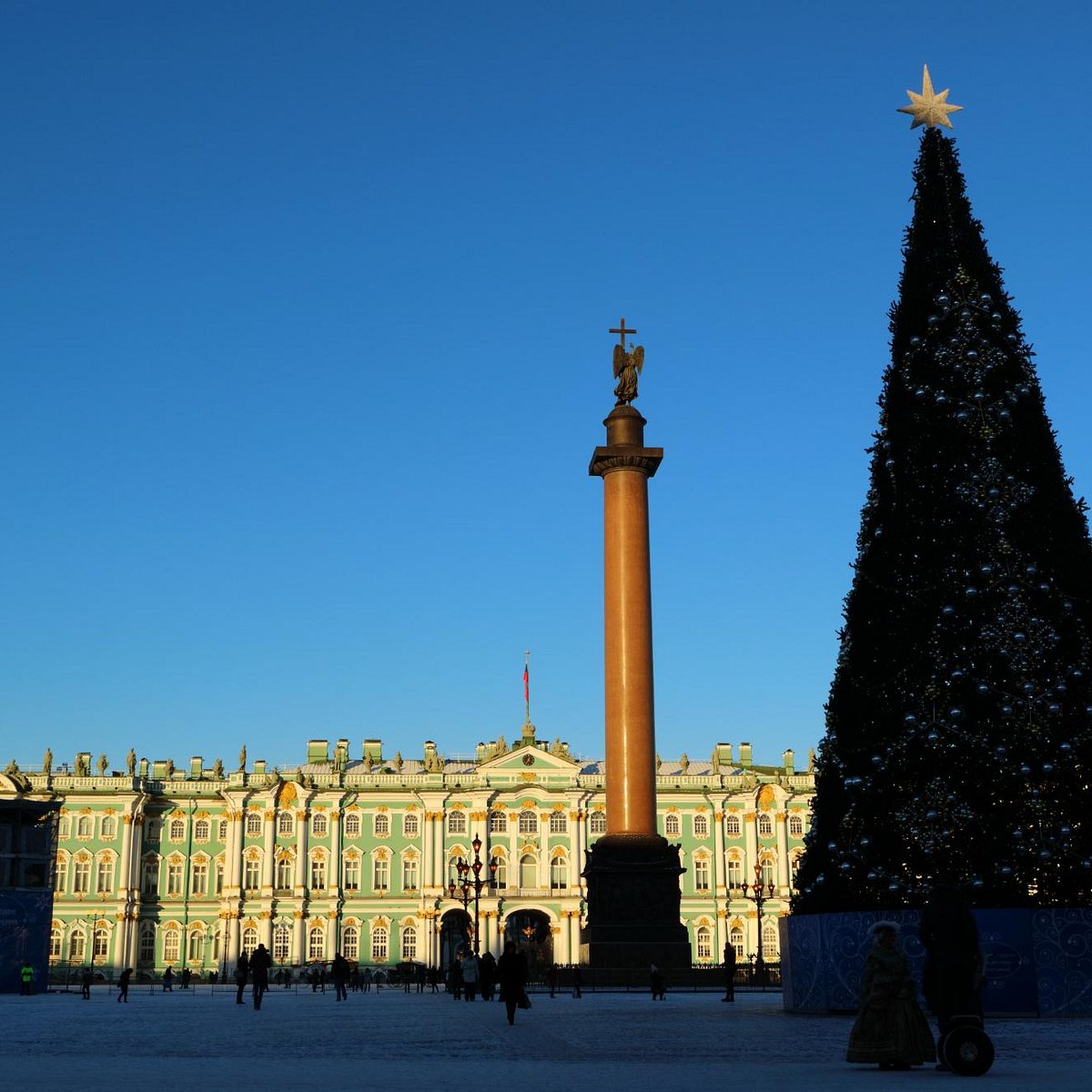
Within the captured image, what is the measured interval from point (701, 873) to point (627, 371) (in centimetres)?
5610

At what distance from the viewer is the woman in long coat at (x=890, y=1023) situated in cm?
1298

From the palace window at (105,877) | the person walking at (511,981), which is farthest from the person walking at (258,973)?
the palace window at (105,877)

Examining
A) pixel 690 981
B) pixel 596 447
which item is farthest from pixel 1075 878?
pixel 596 447

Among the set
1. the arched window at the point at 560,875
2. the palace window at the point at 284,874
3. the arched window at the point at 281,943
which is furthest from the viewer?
the palace window at the point at 284,874

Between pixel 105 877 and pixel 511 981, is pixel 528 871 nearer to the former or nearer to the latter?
pixel 105 877

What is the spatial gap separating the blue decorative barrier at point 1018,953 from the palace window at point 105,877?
80.3 metres

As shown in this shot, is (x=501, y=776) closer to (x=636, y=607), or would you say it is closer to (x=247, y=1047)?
(x=636, y=607)

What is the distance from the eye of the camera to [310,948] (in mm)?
92250

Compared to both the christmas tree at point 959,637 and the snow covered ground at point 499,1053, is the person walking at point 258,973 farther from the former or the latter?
the christmas tree at point 959,637

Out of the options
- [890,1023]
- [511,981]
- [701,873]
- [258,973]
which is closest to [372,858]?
[701,873]

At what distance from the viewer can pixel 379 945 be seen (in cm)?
9238

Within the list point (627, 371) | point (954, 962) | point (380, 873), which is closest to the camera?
point (954, 962)

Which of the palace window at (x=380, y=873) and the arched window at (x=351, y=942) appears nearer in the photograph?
the arched window at (x=351, y=942)

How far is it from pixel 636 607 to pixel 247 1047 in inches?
1010
